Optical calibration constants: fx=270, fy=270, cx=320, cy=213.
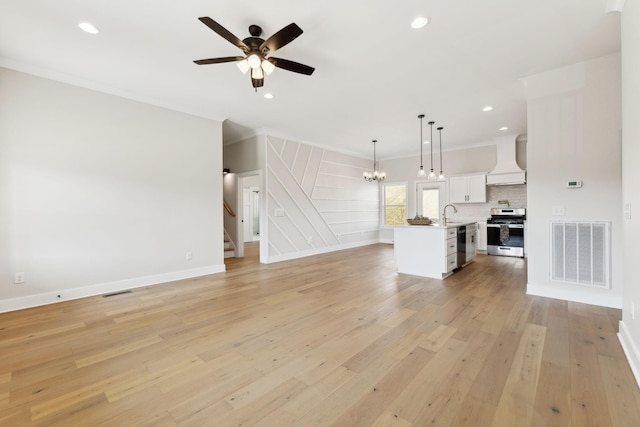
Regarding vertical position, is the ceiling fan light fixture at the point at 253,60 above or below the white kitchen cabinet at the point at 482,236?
above

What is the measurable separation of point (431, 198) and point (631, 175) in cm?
631

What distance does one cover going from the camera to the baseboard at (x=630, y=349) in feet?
5.92

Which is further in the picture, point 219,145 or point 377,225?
point 377,225

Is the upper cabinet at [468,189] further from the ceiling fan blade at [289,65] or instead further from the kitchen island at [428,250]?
the ceiling fan blade at [289,65]

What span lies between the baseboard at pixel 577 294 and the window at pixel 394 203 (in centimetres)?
527

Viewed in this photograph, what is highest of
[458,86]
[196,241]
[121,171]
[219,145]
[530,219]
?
[458,86]

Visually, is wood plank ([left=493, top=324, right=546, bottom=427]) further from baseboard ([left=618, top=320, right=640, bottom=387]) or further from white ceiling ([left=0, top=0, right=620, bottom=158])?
white ceiling ([left=0, top=0, right=620, bottom=158])

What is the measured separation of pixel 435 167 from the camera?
8.19 meters

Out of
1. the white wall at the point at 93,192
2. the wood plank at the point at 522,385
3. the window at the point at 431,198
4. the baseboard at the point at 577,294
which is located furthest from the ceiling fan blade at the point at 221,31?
the window at the point at 431,198

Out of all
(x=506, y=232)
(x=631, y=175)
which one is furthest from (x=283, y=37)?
(x=506, y=232)

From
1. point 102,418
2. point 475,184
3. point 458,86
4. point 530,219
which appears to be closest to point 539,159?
point 530,219

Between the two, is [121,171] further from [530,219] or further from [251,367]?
[530,219]

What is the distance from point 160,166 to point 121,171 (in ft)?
1.76

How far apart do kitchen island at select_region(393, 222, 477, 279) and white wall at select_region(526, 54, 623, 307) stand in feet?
3.68
